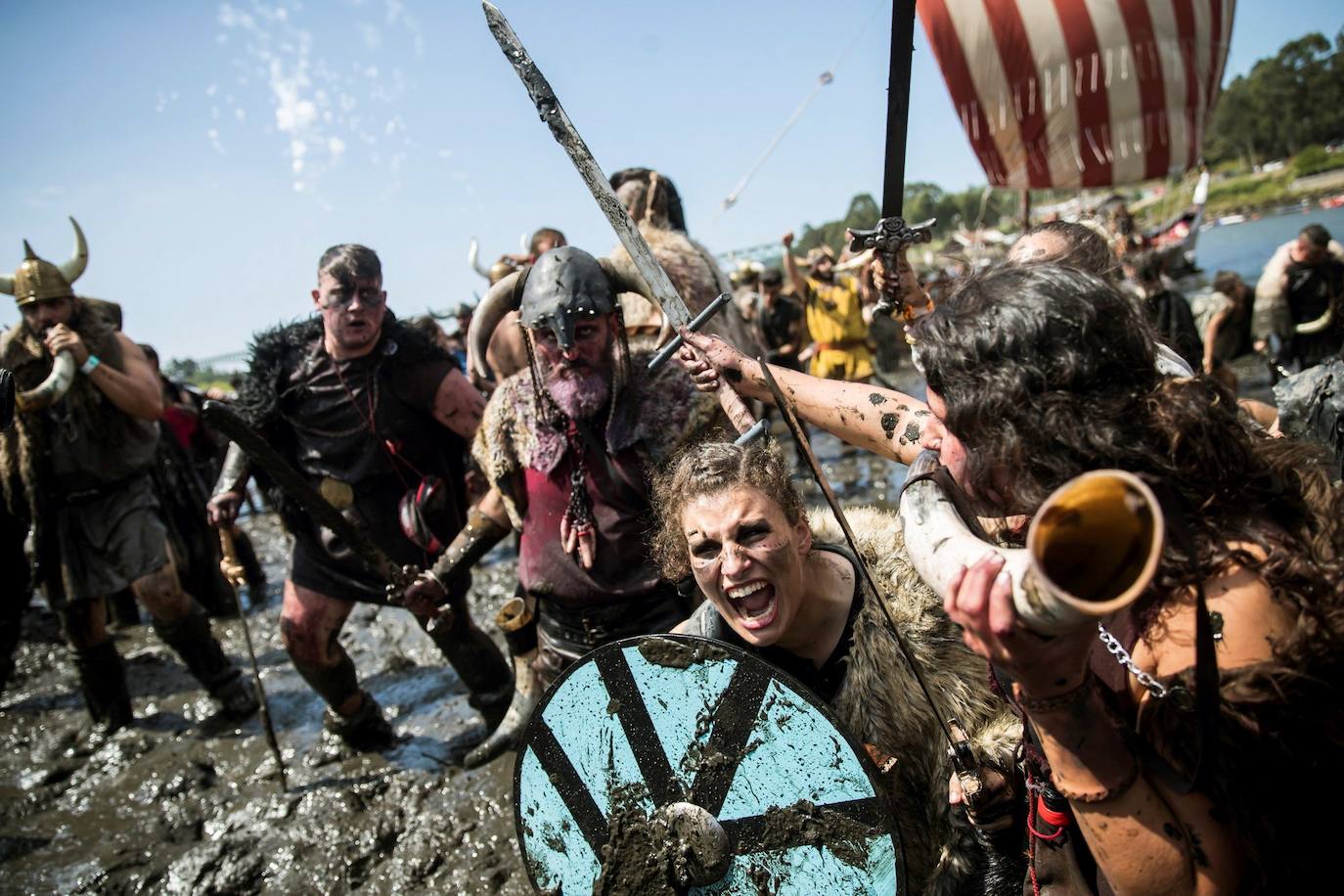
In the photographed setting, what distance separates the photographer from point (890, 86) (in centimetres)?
192

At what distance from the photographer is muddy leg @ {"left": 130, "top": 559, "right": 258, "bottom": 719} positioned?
14.8 ft

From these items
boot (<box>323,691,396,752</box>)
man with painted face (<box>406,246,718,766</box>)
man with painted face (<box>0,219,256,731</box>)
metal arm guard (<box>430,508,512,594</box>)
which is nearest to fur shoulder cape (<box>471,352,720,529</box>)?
man with painted face (<box>406,246,718,766</box>)

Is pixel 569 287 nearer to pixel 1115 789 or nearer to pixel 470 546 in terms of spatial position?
pixel 470 546

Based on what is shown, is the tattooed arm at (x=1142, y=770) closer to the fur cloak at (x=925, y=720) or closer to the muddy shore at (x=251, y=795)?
the fur cloak at (x=925, y=720)

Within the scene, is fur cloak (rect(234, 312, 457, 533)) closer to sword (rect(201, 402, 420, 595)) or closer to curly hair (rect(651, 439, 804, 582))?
sword (rect(201, 402, 420, 595))

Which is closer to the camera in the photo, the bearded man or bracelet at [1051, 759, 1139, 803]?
bracelet at [1051, 759, 1139, 803]

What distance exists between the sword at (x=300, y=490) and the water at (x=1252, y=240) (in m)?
23.6

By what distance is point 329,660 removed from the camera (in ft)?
12.4

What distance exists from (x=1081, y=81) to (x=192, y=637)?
701 cm

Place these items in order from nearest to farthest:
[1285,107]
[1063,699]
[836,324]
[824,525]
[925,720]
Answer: [1063,699], [925,720], [824,525], [836,324], [1285,107]

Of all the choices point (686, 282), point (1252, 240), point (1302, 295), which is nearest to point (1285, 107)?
point (1252, 240)

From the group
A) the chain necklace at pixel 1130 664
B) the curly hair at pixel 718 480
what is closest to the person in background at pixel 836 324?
the curly hair at pixel 718 480

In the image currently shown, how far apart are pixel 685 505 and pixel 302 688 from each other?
409 cm

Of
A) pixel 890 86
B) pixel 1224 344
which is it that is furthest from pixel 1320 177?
pixel 890 86
